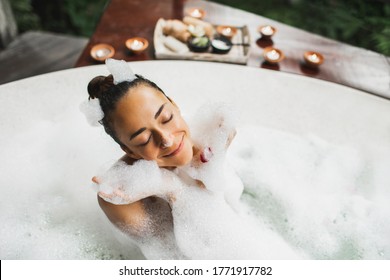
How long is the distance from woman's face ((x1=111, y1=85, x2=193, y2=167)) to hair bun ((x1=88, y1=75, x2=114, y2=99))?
8 cm

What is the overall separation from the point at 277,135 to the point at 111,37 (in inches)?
53.3

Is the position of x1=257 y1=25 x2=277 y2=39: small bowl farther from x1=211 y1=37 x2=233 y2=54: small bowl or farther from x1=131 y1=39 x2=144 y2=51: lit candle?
x1=131 y1=39 x2=144 y2=51: lit candle

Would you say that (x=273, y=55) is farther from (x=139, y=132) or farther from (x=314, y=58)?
(x=139, y=132)

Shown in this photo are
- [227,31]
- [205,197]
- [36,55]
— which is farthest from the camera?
[36,55]

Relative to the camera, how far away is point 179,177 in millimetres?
1574

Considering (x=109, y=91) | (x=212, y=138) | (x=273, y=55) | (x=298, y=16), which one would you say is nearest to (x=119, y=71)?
(x=109, y=91)

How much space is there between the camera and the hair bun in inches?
47.7

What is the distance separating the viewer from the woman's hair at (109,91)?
118 centimetres

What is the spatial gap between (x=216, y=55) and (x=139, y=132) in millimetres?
1408

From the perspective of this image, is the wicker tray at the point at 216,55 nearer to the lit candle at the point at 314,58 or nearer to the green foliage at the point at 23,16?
the lit candle at the point at 314,58

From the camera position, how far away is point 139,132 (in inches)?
47.6
